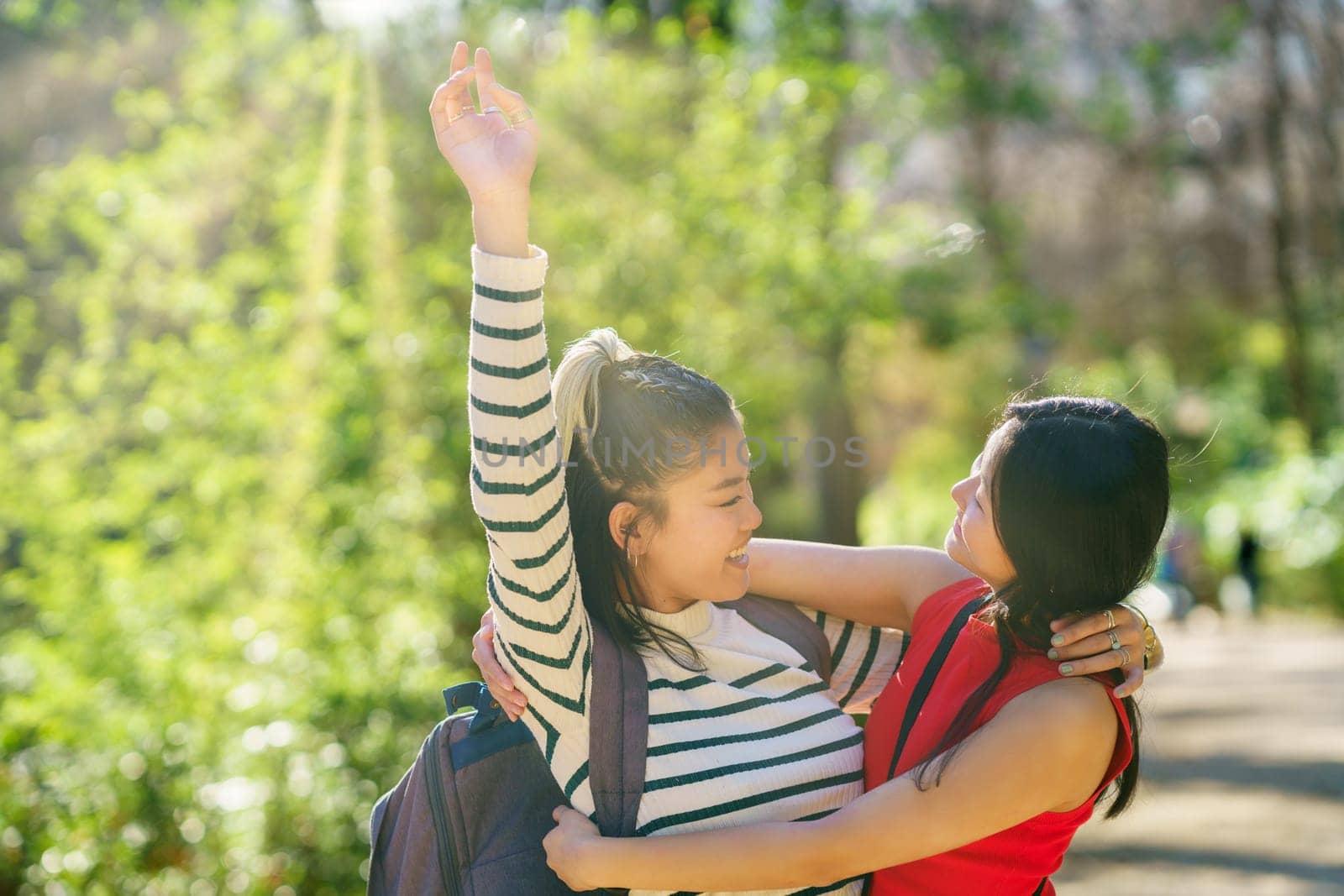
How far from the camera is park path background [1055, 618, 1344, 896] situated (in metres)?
4.89

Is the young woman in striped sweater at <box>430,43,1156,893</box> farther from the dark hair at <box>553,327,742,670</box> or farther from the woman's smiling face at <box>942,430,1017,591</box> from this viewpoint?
the woman's smiling face at <box>942,430,1017,591</box>

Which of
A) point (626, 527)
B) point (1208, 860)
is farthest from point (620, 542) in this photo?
point (1208, 860)

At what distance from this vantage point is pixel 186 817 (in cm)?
407

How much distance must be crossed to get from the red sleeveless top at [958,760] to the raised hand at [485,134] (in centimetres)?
88

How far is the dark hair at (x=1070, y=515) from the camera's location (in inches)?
64.3

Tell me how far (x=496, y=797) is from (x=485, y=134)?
861 mm

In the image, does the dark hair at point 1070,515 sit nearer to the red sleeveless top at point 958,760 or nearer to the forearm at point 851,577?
the red sleeveless top at point 958,760

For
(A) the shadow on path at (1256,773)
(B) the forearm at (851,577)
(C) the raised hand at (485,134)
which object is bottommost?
(A) the shadow on path at (1256,773)

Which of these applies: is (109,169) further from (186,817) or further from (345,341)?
(186,817)

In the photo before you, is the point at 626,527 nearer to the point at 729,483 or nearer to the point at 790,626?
the point at 729,483

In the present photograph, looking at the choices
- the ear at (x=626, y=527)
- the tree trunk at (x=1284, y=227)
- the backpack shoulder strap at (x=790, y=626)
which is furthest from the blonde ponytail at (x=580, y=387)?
the tree trunk at (x=1284, y=227)

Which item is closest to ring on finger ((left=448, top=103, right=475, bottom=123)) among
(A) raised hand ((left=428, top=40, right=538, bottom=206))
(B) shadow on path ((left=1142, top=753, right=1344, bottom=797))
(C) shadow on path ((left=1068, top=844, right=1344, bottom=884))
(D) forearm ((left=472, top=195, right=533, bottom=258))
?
(A) raised hand ((left=428, top=40, right=538, bottom=206))

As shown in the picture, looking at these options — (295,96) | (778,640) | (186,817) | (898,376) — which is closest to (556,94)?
(295,96)

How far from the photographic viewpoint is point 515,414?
1480 mm
